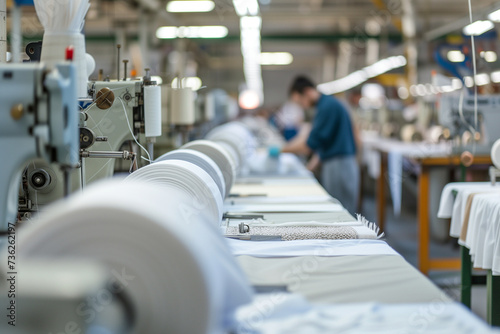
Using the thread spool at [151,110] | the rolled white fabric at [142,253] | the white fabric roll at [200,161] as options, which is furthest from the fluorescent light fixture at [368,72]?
the rolled white fabric at [142,253]

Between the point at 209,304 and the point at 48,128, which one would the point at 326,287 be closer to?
the point at 209,304

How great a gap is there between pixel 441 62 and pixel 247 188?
10.5ft

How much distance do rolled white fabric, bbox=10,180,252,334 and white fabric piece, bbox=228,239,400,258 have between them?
2.73 feet

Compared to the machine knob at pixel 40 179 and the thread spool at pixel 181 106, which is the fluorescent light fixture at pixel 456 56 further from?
the machine knob at pixel 40 179

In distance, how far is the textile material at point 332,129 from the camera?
18.6 feet

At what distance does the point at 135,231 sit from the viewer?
4.16 feet

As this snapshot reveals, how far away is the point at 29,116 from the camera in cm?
168

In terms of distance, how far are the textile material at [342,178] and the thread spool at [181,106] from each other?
2022 mm

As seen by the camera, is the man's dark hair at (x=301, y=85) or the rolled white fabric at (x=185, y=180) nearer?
the rolled white fabric at (x=185, y=180)

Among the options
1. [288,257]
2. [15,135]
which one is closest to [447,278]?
[288,257]

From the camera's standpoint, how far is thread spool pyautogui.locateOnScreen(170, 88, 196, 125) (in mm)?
4125

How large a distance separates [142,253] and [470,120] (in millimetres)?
4103

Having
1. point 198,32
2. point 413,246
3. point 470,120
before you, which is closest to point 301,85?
point 470,120

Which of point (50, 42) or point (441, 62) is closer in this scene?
point (50, 42)
